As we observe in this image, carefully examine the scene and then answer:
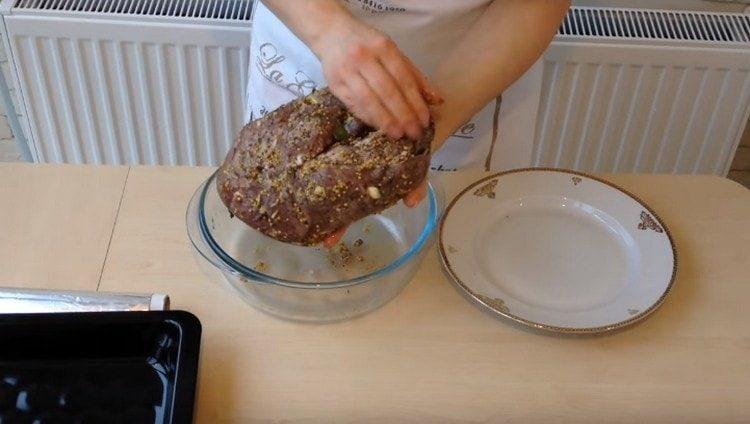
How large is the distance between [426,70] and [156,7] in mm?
648

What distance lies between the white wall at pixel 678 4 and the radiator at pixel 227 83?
0.03m

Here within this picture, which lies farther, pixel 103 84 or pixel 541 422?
pixel 103 84

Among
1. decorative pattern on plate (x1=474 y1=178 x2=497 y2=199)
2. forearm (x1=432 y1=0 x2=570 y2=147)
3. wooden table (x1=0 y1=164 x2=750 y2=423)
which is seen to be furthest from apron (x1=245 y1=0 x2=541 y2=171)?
wooden table (x1=0 y1=164 x2=750 y2=423)

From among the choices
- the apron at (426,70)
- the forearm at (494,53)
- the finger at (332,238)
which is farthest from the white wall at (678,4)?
the finger at (332,238)

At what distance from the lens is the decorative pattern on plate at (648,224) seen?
98cm

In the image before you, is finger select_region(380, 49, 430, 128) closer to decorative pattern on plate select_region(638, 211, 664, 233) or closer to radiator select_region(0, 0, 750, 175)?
decorative pattern on plate select_region(638, 211, 664, 233)

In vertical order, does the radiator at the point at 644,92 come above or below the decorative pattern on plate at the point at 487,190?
below

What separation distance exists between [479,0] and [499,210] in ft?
0.94

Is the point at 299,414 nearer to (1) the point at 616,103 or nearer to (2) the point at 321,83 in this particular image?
(2) the point at 321,83

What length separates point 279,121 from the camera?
0.85 m

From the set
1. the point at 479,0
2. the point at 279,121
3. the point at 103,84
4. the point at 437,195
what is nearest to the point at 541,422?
the point at 437,195

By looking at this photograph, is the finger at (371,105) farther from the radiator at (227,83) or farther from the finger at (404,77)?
the radiator at (227,83)

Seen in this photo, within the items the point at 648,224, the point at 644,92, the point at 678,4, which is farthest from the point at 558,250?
the point at 678,4

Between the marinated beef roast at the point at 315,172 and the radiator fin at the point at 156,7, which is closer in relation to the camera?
the marinated beef roast at the point at 315,172
